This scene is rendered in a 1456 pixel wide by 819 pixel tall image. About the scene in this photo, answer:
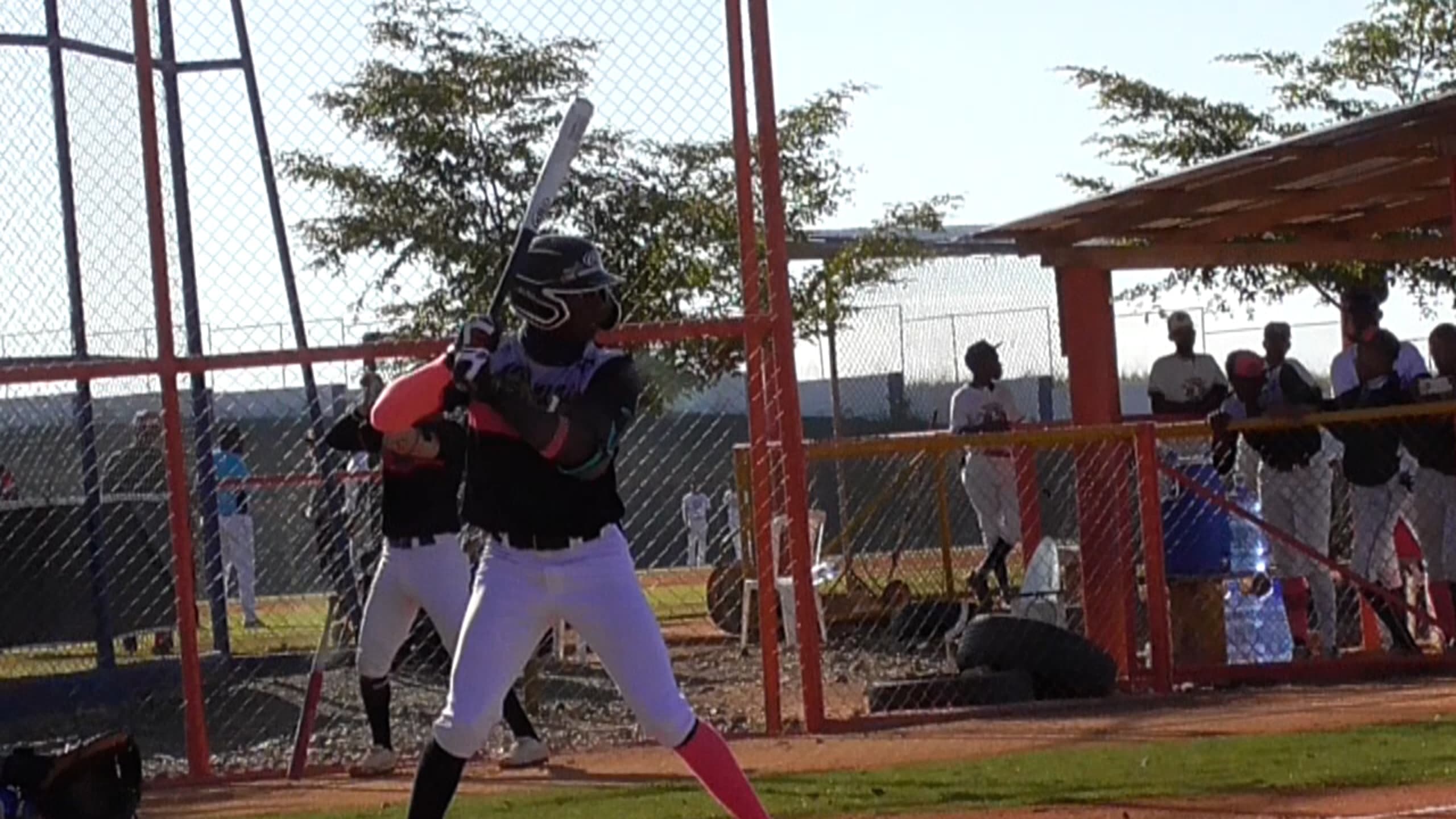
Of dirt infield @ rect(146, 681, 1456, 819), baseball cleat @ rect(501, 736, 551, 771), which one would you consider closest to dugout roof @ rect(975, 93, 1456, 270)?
dirt infield @ rect(146, 681, 1456, 819)

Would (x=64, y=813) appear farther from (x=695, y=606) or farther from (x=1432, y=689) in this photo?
(x=695, y=606)

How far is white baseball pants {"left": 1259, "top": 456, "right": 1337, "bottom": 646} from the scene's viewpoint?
13.6m

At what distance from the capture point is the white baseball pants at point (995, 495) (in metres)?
16.3

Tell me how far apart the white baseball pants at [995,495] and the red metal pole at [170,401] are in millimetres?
6658

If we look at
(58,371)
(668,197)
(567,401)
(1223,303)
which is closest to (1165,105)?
(1223,303)

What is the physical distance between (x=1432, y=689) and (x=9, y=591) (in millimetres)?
8325

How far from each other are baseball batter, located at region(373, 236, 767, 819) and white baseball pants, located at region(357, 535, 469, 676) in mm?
3315

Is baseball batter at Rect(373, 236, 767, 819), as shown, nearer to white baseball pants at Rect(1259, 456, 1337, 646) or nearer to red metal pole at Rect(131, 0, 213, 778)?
red metal pole at Rect(131, 0, 213, 778)

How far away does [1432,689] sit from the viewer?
39.3 feet

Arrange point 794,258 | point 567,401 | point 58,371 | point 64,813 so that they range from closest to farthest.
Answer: point 567,401 → point 64,813 → point 58,371 → point 794,258

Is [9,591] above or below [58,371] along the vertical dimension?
below

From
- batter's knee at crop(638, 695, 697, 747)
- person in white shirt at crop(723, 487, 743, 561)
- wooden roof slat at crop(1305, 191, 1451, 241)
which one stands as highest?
wooden roof slat at crop(1305, 191, 1451, 241)

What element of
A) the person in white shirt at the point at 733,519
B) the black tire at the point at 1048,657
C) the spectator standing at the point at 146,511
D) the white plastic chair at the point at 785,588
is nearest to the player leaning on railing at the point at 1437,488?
the black tire at the point at 1048,657

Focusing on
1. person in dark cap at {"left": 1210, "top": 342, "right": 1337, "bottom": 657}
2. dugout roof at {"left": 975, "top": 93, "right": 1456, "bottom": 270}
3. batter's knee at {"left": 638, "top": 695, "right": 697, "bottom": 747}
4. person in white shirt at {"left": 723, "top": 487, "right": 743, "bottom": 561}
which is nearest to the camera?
batter's knee at {"left": 638, "top": 695, "right": 697, "bottom": 747}
